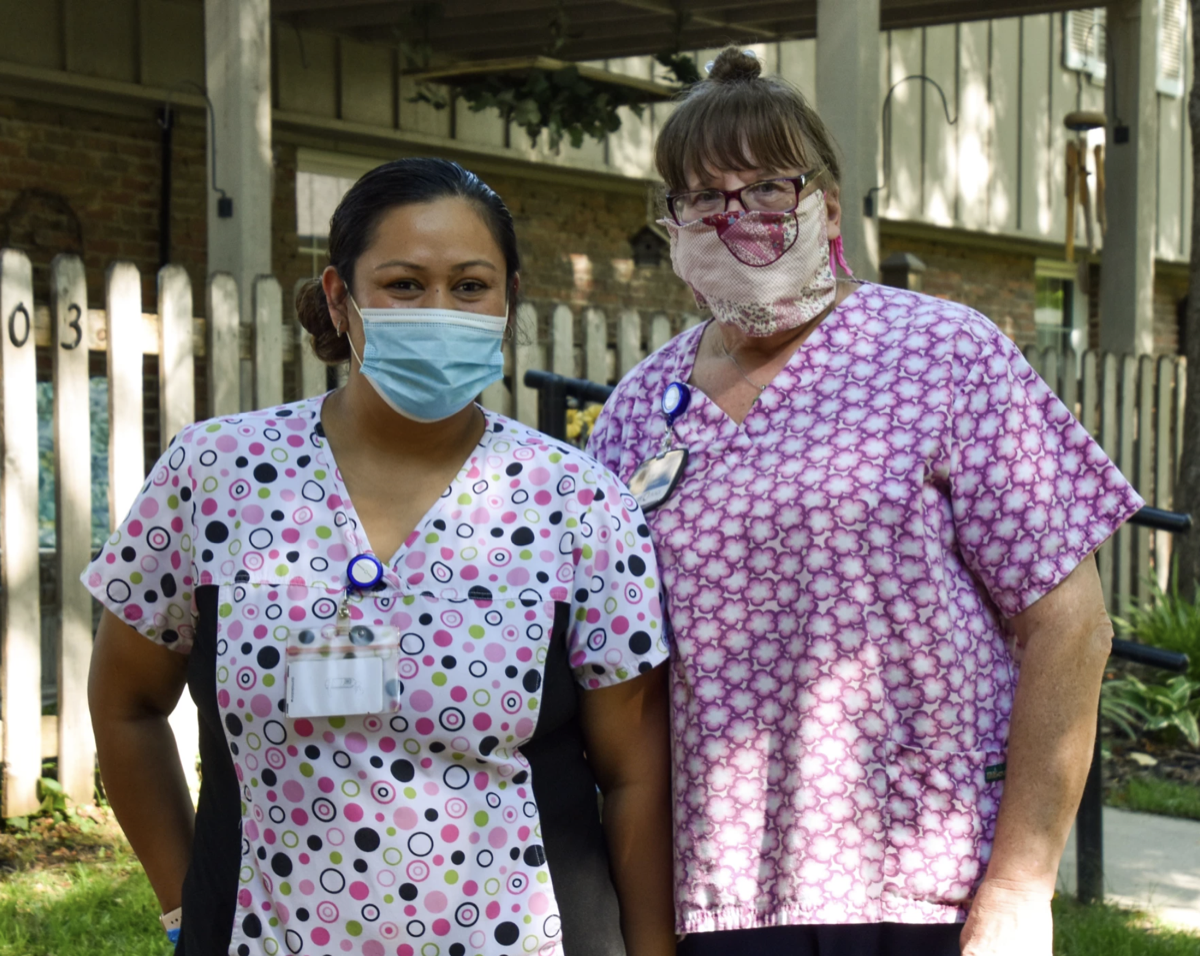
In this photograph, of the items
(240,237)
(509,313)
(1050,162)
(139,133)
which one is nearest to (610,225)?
(139,133)

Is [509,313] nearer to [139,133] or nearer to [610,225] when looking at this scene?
[139,133]

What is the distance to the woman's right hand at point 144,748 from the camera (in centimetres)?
207

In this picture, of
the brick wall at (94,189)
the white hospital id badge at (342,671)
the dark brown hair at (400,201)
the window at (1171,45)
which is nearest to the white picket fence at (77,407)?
the dark brown hair at (400,201)

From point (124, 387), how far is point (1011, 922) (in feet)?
12.4

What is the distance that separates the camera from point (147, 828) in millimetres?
2150

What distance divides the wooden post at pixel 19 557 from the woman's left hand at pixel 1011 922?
3.65m

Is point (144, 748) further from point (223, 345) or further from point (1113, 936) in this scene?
point (223, 345)

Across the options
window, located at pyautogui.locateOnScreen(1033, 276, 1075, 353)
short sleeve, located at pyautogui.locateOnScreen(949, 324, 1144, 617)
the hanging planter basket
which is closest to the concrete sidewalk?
short sleeve, located at pyautogui.locateOnScreen(949, 324, 1144, 617)

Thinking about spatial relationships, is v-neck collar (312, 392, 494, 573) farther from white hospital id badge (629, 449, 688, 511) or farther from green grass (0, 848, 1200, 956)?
green grass (0, 848, 1200, 956)

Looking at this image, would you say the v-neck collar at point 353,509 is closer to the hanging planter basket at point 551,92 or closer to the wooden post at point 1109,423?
the hanging planter basket at point 551,92

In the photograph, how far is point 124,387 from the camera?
4953mm

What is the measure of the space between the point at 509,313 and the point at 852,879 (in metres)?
0.95

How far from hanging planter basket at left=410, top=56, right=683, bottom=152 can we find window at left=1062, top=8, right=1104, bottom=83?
23.8 feet

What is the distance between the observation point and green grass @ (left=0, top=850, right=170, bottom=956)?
3.76 metres
